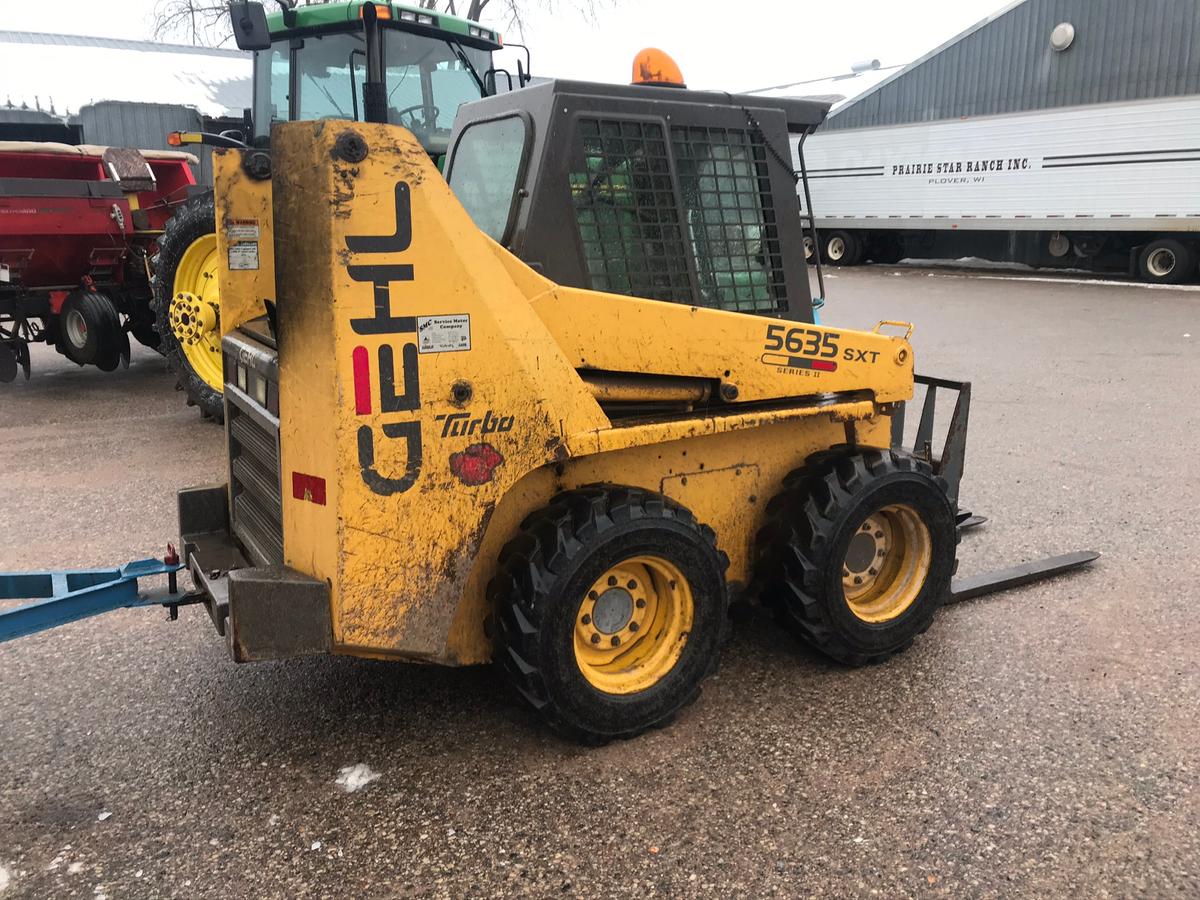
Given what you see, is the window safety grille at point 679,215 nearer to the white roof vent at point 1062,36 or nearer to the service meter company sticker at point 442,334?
the service meter company sticker at point 442,334

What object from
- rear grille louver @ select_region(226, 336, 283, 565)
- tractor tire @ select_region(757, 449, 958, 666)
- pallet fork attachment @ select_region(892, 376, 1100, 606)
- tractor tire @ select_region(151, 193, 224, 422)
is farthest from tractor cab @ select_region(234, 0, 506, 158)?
tractor tire @ select_region(757, 449, 958, 666)

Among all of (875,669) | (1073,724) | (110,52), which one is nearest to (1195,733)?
(1073,724)

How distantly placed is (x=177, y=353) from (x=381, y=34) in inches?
106

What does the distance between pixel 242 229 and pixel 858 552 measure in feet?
8.34

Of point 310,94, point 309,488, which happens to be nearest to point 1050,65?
point 310,94

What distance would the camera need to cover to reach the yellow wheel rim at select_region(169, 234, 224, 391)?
22.7 feet

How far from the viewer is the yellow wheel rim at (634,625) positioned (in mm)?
3174

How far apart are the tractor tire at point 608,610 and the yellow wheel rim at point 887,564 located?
29.0 inches

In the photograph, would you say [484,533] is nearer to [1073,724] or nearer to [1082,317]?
[1073,724]

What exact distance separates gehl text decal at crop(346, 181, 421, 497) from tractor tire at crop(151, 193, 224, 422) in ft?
15.9

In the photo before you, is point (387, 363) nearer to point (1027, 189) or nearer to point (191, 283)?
point (191, 283)

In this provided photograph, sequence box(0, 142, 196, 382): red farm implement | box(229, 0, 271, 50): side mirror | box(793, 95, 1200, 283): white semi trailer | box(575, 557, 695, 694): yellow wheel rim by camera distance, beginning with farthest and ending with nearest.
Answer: box(793, 95, 1200, 283): white semi trailer < box(0, 142, 196, 382): red farm implement < box(229, 0, 271, 50): side mirror < box(575, 557, 695, 694): yellow wheel rim

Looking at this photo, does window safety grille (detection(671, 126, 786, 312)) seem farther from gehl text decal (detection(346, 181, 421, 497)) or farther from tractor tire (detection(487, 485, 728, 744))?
gehl text decal (detection(346, 181, 421, 497))

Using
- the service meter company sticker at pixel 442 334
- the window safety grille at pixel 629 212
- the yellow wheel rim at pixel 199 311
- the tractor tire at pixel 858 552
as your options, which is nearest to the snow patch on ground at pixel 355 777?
the service meter company sticker at pixel 442 334
